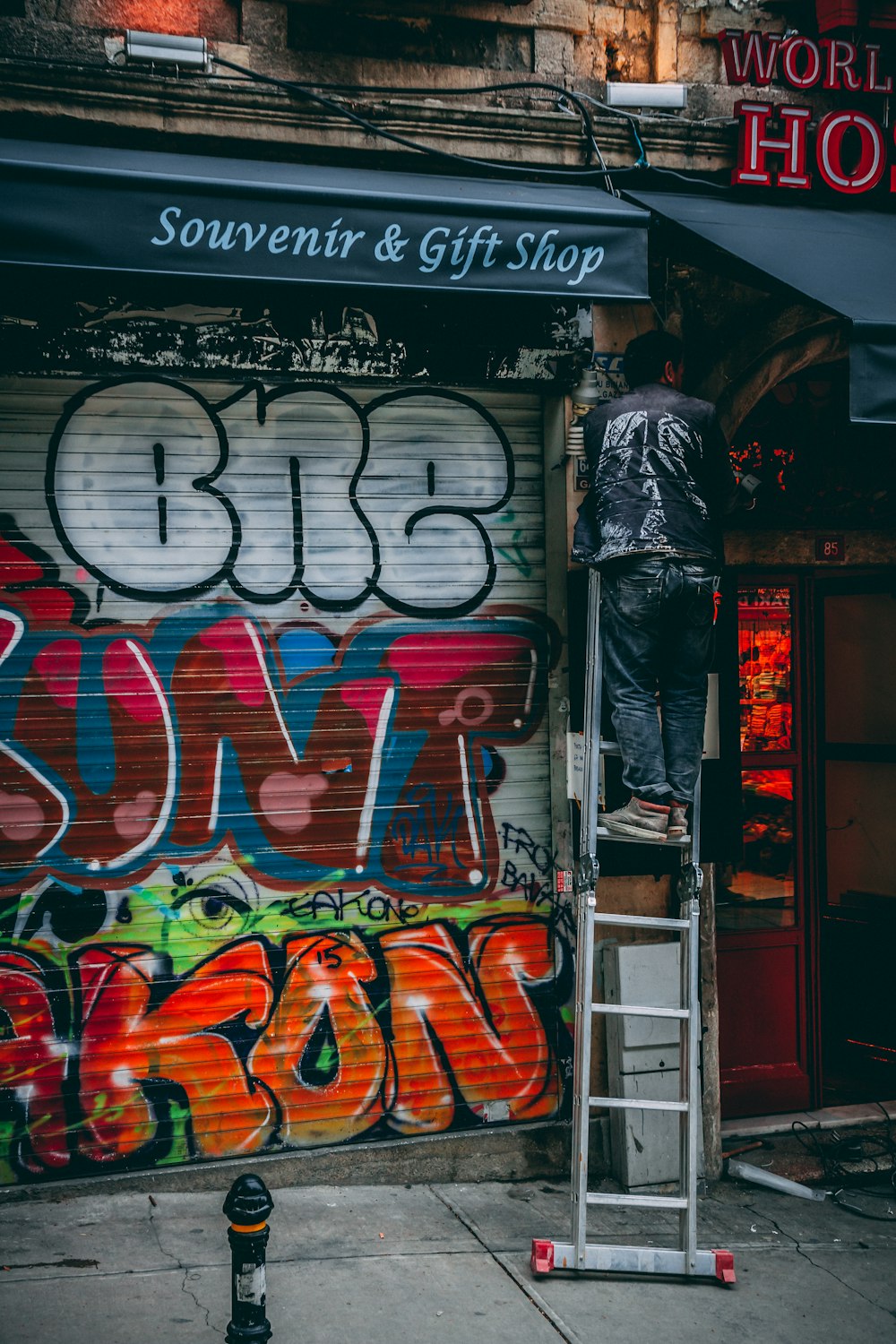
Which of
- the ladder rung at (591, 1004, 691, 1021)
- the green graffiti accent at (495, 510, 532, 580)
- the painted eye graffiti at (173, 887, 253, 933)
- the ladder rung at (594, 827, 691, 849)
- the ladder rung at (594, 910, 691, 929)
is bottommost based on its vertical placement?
the ladder rung at (591, 1004, 691, 1021)

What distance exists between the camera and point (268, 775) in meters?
5.68

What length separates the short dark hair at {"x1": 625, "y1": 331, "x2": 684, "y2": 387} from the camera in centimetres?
528

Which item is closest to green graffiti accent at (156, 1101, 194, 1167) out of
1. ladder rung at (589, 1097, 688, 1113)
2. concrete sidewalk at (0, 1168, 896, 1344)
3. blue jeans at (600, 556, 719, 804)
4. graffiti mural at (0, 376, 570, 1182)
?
graffiti mural at (0, 376, 570, 1182)

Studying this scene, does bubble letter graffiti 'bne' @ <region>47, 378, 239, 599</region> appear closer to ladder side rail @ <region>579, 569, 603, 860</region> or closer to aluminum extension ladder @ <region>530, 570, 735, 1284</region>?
ladder side rail @ <region>579, 569, 603, 860</region>

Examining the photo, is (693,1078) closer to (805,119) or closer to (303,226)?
(303,226)

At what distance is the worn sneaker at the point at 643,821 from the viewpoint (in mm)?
4918

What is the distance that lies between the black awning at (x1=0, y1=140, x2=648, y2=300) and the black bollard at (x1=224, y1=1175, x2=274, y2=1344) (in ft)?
10.5

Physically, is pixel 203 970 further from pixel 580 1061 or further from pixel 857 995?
pixel 857 995

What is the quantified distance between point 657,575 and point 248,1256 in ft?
9.28

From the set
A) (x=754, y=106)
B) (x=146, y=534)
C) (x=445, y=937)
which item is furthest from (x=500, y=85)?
(x=445, y=937)

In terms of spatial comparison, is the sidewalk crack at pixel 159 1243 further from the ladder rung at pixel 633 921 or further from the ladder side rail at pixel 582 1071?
the ladder rung at pixel 633 921

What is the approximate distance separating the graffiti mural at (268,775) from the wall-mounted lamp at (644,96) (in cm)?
151

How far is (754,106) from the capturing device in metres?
5.87

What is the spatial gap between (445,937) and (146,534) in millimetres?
2314
